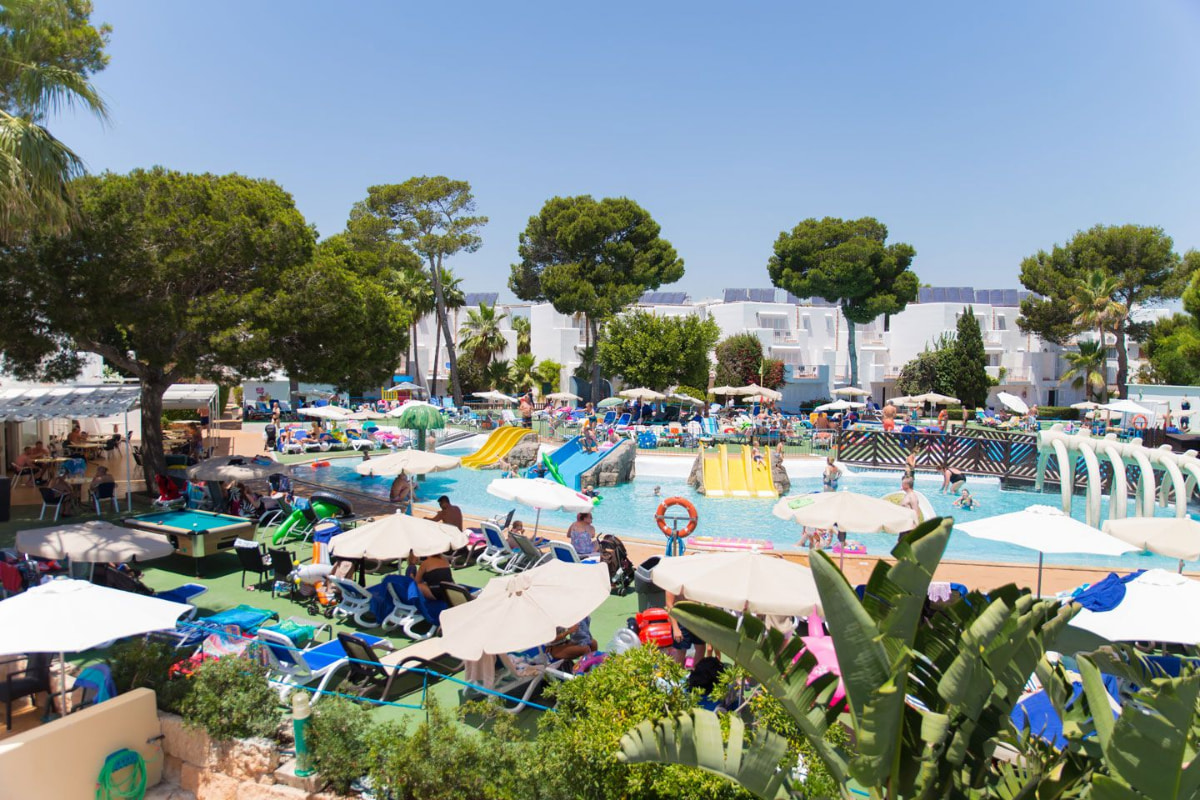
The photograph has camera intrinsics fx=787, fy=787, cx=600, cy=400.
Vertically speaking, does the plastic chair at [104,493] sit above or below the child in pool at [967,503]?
above

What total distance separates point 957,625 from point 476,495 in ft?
56.7

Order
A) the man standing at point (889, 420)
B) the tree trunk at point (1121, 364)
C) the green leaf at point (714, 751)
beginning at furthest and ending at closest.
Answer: the tree trunk at point (1121, 364) → the man standing at point (889, 420) → the green leaf at point (714, 751)

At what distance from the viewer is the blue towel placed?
6836mm

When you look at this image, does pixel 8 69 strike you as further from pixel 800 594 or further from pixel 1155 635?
pixel 1155 635

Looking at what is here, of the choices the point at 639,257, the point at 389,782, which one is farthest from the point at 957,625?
the point at 639,257

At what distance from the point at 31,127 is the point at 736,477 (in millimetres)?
16755

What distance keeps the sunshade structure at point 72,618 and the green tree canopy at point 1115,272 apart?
161 ft

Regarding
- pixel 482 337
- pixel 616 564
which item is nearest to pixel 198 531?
pixel 616 564

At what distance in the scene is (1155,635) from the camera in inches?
247

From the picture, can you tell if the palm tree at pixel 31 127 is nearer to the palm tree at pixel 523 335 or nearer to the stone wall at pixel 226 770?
the stone wall at pixel 226 770

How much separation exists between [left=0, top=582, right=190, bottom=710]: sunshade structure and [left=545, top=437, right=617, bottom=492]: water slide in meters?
14.3

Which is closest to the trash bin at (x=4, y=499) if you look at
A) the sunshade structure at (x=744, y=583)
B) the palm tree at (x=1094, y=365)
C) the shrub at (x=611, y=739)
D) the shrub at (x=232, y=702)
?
the shrub at (x=232, y=702)

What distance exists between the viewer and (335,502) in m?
14.1

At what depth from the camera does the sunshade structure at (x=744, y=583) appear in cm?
682
